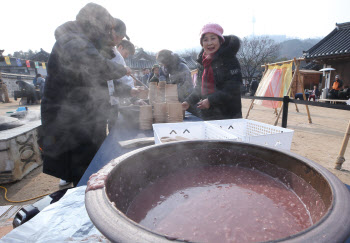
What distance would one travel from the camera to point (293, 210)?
2.64 feet

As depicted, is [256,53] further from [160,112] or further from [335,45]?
[160,112]

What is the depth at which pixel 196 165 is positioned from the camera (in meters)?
1.23

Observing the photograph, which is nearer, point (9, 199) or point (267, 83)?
point (9, 199)

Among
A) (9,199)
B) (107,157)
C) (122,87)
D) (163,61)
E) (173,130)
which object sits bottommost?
(9,199)

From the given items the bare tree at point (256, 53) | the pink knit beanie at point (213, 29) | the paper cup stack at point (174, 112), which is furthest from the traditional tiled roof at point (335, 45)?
the bare tree at point (256, 53)

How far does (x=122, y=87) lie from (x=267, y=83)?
5763mm

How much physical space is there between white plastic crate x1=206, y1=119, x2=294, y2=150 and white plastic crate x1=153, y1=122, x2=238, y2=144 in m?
0.07

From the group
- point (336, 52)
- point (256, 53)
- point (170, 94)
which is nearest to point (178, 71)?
point (170, 94)

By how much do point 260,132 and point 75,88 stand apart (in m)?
1.81

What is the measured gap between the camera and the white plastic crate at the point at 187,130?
1650mm

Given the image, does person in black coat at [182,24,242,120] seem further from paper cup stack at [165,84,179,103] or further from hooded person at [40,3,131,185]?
hooded person at [40,3,131,185]

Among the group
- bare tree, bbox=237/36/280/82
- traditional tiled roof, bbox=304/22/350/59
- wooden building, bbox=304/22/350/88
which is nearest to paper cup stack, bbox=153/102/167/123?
wooden building, bbox=304/22/350/88

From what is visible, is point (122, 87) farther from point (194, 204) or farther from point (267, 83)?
point (267, 83)

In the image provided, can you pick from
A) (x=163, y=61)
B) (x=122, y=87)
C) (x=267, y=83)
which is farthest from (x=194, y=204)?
(x=267, y=83)
